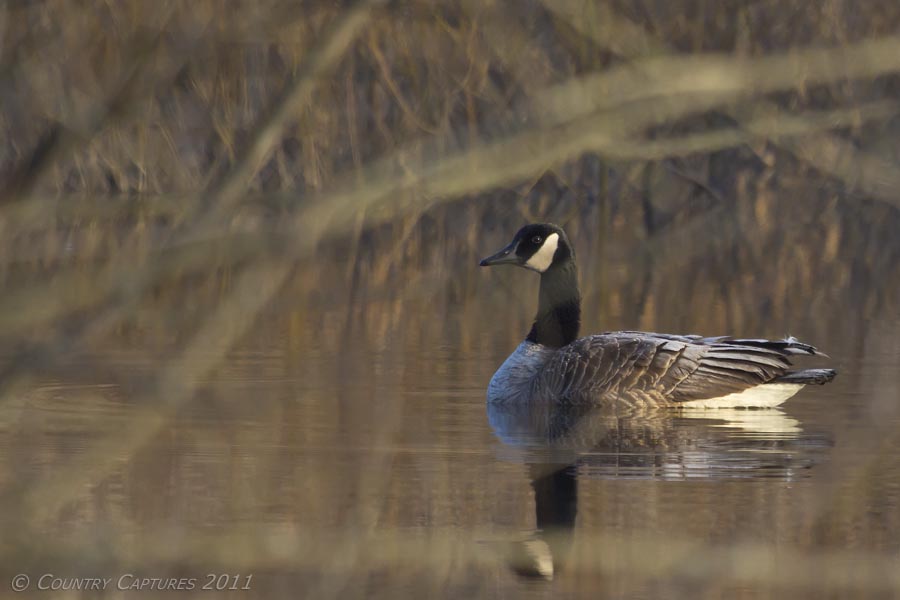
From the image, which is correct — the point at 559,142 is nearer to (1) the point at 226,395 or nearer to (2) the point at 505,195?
(1) the point at 226,395

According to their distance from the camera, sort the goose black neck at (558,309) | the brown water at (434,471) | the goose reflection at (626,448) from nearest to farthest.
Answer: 1. the brown water at (434,471)
2. the goose reflection at (626,448)
3. the goose black neck at (558,309)

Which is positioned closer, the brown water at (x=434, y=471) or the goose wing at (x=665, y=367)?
the brown water at (x=434, y=471)

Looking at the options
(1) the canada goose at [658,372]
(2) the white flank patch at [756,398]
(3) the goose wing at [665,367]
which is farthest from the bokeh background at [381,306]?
(3) the goose wing at [665,367]

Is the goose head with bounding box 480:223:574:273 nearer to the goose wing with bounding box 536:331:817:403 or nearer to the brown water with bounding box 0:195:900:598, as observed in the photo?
the brown water with bounding box 0:195:900:598

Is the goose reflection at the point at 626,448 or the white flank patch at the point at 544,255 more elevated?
the white flank patch at the point at 544,255

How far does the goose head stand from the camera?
1235 centimetres

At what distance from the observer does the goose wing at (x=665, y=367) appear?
34.9 feet

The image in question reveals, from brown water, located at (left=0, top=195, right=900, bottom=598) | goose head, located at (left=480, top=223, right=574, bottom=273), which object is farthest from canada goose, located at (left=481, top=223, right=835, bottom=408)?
goose head, located at (left=480, top=223, right=574, bottom=273)

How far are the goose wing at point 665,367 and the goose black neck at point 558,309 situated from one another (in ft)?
2.28

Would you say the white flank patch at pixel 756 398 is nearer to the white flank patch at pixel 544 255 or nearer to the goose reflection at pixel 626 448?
the goose reflection at pixel 626 448

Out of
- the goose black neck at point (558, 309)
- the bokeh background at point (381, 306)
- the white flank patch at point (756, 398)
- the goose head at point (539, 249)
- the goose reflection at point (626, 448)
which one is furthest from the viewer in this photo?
the goose head at point (539, 249)

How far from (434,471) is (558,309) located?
13.9ft

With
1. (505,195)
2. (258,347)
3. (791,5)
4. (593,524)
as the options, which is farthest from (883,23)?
(505,195)

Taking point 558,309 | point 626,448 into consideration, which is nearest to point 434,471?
point 626,448
